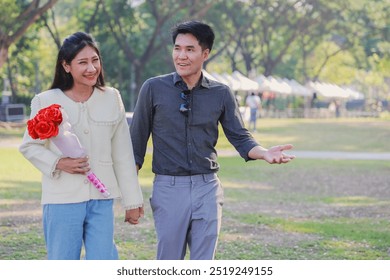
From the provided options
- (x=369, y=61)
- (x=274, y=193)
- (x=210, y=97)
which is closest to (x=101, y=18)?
(x=369, y=61)

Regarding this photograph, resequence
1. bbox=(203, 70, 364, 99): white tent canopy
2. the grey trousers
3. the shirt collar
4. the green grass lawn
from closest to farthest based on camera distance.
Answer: the grey trousers
the shirt collar
the green grass lawn
bbox=(203, 70, 364, 99): white tent canopy

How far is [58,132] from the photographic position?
491 centimetres

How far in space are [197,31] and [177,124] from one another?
536 mm

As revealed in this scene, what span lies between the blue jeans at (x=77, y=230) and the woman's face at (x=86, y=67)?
65cm

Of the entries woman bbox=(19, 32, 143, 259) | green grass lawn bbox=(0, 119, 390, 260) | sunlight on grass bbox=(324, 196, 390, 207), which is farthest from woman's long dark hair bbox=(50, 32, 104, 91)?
sunlight on grass bbox=(324, 196, 390, 207)

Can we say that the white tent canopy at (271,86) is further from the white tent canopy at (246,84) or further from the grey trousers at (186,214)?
the grey trousers at (186,214)

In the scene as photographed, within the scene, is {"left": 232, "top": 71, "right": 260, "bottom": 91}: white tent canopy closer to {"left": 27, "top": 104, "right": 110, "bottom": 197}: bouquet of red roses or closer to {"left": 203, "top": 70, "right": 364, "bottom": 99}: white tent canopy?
{"left": 203, "top": 70, "right": 364, "bottom": 99}: white tent canopy

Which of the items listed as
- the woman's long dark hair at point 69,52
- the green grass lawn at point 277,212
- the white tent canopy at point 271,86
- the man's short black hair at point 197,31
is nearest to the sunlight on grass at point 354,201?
the green grass lawn at point 277,212

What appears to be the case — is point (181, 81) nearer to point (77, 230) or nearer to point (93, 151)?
point (93, 151)

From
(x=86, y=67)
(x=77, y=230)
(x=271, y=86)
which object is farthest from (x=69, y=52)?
(x=271, y=86)

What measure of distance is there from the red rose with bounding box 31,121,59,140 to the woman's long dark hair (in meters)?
0.36

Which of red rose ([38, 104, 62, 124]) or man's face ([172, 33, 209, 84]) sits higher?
man's face ([172, 33, 209, 84])

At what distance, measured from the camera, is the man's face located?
17.4 ft

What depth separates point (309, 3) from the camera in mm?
53688
